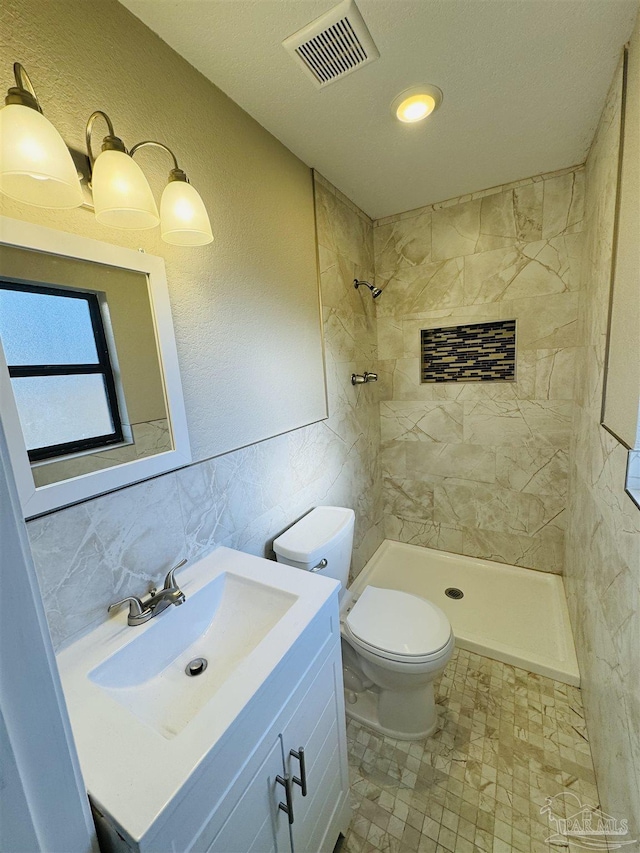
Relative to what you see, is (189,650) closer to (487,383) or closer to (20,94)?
(20,94)

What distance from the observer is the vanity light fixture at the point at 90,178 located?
623mm

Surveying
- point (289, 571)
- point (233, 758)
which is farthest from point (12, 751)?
point (289, 571)

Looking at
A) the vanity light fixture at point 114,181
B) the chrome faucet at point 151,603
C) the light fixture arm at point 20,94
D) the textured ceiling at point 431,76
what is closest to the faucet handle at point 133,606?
the chrome faucet at point 151,603

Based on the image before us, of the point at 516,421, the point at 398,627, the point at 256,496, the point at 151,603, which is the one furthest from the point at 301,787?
the point at 516,421

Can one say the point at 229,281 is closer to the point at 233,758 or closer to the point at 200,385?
the point at 200,385

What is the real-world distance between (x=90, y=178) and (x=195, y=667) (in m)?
1.29

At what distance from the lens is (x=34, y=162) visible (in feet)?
2.09

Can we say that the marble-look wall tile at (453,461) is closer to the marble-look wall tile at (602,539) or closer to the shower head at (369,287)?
the marble-look wall tile at (602,539)

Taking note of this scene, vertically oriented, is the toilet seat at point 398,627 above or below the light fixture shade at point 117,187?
below

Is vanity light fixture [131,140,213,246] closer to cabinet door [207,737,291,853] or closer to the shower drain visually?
cabinet door [207,737,291,853]

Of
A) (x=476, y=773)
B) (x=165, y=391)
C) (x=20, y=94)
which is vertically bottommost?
(x=476, y=773)

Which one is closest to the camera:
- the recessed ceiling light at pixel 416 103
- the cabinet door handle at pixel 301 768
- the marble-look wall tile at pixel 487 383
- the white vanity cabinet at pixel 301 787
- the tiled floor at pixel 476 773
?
the white vanity cabinet at pixel 301 787

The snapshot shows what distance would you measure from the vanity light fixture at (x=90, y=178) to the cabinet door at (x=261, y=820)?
128cm

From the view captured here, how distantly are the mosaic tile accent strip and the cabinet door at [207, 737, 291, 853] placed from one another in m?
2.07
